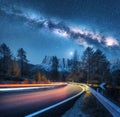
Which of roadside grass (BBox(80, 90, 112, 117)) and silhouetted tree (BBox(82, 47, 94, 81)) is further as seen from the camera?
silhouetted tree (BBox(82, 47, 94, 81))

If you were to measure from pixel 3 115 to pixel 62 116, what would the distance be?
→ 3.13 meters

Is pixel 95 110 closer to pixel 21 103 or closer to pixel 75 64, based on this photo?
pixel 21 103

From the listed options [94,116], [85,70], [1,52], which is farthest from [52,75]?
[94,116]

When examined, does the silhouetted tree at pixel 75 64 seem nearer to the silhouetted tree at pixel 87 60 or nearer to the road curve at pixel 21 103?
the silhouetted tree at pixel 87 60

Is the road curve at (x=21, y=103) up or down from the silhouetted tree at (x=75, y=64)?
down

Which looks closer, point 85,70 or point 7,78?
point 7,78

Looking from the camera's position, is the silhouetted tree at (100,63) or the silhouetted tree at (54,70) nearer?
the silhouetted tree at (100,63)

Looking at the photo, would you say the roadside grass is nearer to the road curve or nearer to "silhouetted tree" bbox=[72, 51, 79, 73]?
the road curve

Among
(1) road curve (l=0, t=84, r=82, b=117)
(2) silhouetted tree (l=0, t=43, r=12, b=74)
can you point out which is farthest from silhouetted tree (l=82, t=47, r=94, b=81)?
(1) road curve (l=0, t=84, r=82, b=117)

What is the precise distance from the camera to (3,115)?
9539mm

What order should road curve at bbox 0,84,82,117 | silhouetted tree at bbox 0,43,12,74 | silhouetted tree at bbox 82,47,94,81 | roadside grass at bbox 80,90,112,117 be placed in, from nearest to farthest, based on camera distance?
road curve at bbox 0,84,82,117 → roadside grass at bbox 80,90,112,117 → silhouetted tree at bbox 0,43,12,74 → silhouetted tree at bbox 82,47,94,81

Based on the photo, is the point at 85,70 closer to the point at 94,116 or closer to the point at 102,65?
the point at 102,65

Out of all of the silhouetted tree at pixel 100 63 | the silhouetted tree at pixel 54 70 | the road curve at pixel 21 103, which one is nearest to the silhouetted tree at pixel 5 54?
the silhouetted tree at pixel 54 70

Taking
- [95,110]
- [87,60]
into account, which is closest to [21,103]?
[95,110]
